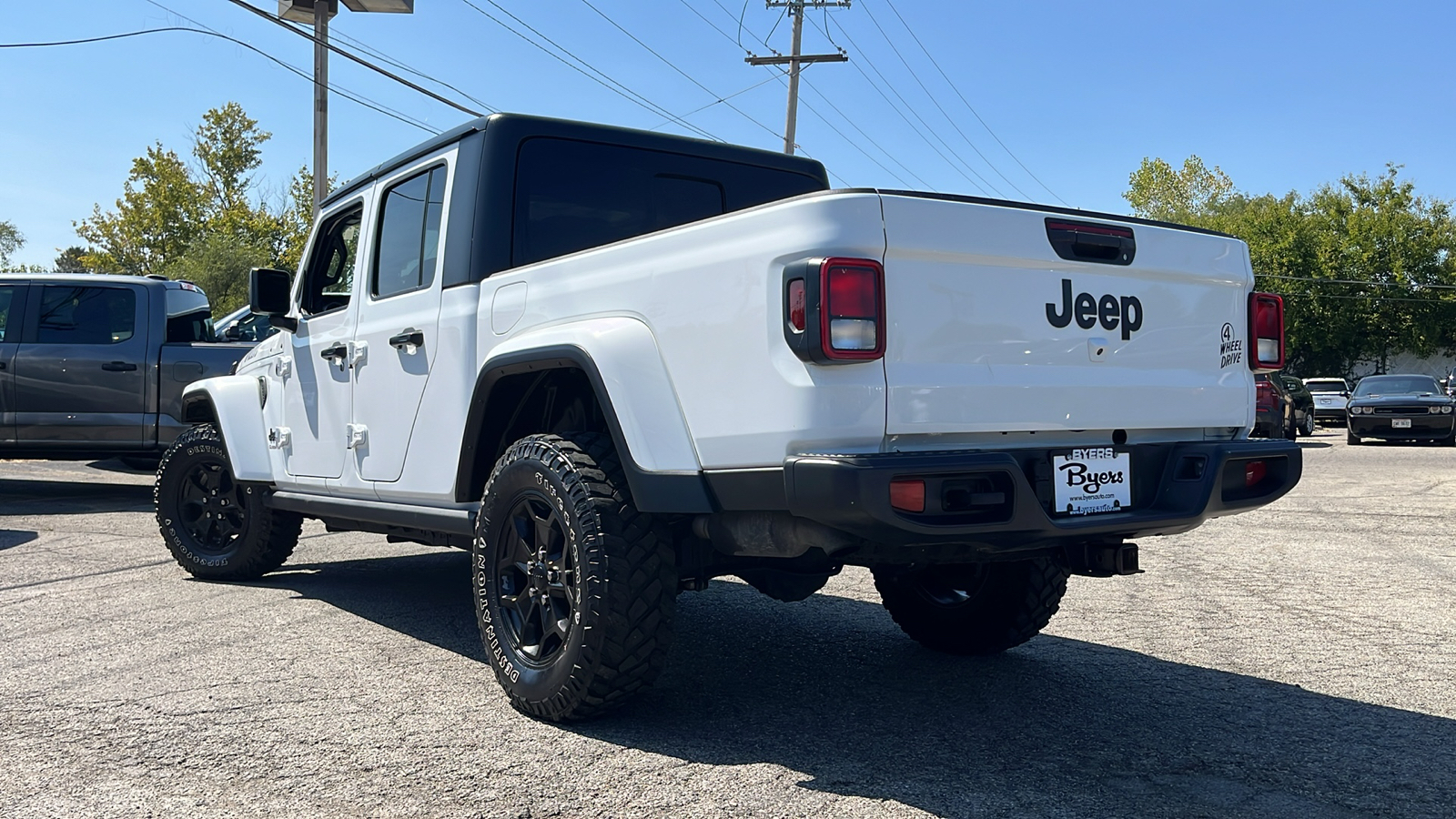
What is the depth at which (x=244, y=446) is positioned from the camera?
6.05m

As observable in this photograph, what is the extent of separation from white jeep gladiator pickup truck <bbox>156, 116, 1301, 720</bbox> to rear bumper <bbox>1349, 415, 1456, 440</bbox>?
2105 cm

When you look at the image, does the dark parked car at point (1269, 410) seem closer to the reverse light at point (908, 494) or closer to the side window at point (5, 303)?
the reverse light at point (908, 494)

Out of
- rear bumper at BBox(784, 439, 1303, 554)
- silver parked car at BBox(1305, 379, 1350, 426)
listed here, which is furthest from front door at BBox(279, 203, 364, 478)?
silver parked car at BBox(1305, 379, 1350, 426)

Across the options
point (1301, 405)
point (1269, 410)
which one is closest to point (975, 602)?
point (1269, 410)

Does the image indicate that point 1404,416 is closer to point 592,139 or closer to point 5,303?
point 592,139

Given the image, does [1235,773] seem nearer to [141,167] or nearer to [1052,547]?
[1052,547]

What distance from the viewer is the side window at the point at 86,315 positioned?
1039 cm

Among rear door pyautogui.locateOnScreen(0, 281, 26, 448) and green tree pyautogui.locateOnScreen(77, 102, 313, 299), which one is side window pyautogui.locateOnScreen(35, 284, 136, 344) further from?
green tree pyautogui.locateOnScreen(77, 102, 313, 299)

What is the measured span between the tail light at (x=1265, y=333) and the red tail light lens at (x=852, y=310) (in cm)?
171

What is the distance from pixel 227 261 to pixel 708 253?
39325 mm

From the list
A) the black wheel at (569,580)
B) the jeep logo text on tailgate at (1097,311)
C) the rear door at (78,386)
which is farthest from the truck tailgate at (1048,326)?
the rear door at (78,386)

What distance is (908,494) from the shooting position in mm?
3025

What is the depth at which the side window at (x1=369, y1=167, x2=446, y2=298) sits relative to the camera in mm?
4742

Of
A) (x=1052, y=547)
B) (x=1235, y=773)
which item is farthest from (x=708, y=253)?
(x=1235, y=773)
